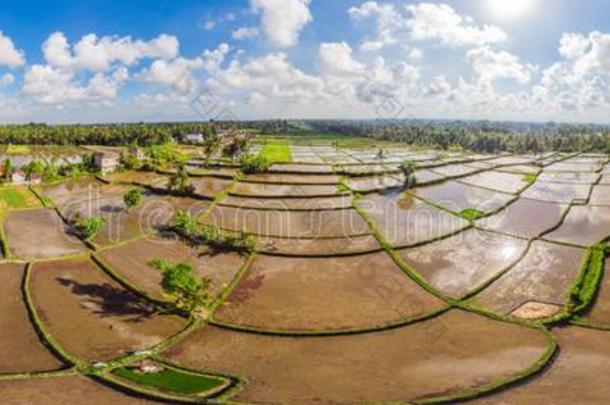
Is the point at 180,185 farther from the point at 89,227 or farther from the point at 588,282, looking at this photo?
the point at 588,282

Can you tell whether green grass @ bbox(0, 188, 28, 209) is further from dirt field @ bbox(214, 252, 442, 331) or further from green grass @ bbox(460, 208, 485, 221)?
green grass @ bbox(460, 208, 485, 221)

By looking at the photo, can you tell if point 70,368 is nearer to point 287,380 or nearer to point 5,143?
point 287,380

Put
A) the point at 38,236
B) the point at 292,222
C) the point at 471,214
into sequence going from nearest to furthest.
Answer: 1. the point at 38,236
2. the point at 292,222
3. the point at 471,214

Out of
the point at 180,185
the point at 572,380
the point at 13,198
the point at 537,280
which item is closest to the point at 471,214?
the point at 537,280

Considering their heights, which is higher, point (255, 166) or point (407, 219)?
point (255, 166)

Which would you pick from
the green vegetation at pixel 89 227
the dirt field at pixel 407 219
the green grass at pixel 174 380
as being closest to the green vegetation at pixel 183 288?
the green grass at pixel 174 380

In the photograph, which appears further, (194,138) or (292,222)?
(194,138)
